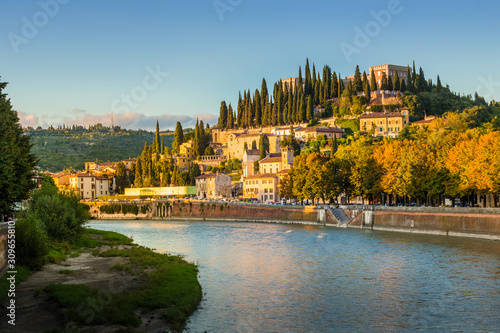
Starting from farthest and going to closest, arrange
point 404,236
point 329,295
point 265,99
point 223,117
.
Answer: point 223,117, point 265,99, point 404,236, point 329,295

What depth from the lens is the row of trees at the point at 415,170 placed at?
159 feet

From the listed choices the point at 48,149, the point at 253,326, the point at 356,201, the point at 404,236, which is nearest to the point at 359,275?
the point at 253,326

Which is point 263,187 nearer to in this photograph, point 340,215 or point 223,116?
point 340,215

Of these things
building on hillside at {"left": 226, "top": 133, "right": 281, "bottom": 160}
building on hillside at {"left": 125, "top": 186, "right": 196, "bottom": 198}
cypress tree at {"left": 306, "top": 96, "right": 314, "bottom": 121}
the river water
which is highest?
cypress tree at {"left": 306, "top": 96, "right": 314, "bottom": 121}

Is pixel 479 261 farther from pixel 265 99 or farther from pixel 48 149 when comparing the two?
pixel 48 149

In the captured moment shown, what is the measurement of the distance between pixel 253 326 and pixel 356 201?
6326 cm

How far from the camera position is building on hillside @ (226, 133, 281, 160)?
120500mm

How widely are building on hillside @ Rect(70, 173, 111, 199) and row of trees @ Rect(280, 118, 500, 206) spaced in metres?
53.3

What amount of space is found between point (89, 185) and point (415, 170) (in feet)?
271

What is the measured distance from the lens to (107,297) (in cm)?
2019

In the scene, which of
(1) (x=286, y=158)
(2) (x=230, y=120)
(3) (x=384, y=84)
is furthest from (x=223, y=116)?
(1) (x=286, y=158)

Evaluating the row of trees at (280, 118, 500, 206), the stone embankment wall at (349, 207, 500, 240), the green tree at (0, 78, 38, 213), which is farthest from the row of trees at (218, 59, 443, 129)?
the green tree at (0, 78, 38, 213)

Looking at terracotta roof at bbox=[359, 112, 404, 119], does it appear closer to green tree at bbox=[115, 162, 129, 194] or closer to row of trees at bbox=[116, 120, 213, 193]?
row of trees at bbox=[116, 120, 213, 193]

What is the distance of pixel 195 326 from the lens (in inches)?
756
